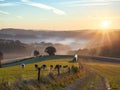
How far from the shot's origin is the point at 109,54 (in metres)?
200

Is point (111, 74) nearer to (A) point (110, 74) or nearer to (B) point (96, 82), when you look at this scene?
(A) point (110, 74)

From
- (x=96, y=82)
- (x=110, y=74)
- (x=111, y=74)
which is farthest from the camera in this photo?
(x=111, y=74)

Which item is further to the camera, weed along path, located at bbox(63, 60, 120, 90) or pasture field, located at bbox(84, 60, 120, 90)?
pasture field, located at bbox(84, 60, 120, 90)

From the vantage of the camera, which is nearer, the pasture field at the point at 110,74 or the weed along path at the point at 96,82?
the weed along path at the point at 96,82

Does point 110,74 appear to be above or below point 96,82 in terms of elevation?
below

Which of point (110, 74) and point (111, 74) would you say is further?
point (111, 74)

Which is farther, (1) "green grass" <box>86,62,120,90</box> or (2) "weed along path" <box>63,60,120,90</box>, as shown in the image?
(1) "green grass" <box>86,62,120,90</box>

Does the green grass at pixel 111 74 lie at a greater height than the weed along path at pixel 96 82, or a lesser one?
lesser

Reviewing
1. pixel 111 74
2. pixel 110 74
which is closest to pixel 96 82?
pixel 110 74

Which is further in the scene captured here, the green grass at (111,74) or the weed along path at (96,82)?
the green grass at (111,74)

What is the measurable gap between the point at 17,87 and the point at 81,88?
868 centimetres

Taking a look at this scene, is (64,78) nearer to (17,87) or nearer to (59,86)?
(59,86)

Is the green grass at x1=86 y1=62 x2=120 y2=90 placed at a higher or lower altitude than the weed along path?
lower

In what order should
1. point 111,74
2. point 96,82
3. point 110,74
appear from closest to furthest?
1. point 96,82
2. point 110,74
3. point 111,74
